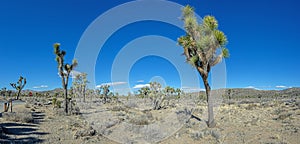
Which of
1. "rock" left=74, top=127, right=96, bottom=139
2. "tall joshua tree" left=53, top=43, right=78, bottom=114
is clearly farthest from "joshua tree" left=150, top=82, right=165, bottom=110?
"rock" left=74, top=127, right=96, bottom=139

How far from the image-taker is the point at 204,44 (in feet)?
40.9

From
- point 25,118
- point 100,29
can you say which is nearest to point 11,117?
point 25,118

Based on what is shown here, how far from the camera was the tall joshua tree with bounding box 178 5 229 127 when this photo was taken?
12.6 m

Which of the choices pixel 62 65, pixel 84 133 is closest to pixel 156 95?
pixel 62 65

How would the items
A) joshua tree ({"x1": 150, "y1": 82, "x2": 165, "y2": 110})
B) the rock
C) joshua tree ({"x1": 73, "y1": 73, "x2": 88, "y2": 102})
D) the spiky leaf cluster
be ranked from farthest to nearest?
joshua tree ({"x1": 73, "y1": 73, "x2": 88, "y2": 102})
joshua tree ({"x1": 150, "y1": 82, "x2": 165, "y2": 110})
the spiky leaf cluster
the rock

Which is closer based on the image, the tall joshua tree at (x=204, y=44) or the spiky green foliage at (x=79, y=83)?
the tall joshua tree at (x=204, y=44)

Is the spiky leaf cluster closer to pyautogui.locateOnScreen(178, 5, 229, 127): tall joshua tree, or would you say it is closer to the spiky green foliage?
pyautogui.locateOnScreen(178, 5, 229, 127): tall joshua tree

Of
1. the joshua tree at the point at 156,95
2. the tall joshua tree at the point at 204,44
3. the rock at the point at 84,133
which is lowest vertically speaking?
the rock at the point at 84,133

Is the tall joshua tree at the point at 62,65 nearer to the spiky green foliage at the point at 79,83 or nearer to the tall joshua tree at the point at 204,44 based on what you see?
the tall joshua tree at the point at 204,44

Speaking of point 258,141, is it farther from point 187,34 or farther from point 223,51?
point 187,34

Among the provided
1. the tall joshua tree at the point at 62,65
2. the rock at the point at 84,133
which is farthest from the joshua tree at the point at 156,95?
the rock at the point at 84,133

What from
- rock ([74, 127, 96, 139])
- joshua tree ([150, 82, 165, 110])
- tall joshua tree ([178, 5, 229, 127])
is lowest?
rock ([74, 127, 96, 139])

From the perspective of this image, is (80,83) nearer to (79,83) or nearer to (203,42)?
(79,83)

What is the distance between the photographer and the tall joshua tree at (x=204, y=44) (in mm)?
12555
